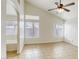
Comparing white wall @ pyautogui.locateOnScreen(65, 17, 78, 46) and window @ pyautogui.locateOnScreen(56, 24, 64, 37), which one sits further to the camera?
window @ pyautogui.locateOnScreen(56, 24, 64, 37)

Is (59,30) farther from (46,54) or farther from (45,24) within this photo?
(46,54)

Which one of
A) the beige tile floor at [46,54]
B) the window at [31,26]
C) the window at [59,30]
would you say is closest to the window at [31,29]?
the window at [31,26]

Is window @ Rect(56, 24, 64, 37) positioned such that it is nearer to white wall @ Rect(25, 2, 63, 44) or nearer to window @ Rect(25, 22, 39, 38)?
white wall @ Rect(25, 2, 63, 44)

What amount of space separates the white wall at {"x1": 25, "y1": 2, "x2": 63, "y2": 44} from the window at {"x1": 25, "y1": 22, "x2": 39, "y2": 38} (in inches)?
13.8

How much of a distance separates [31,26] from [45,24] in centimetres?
127

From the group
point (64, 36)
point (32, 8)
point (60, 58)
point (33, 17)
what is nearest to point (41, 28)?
point (33, 17)

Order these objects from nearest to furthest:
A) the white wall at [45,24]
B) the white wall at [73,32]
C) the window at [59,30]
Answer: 1. the white wall at [73,32]
2. the white wall at [45,24]
3. the window at [59,30]

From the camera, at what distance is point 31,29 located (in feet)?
29.5

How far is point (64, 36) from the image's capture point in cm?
1008

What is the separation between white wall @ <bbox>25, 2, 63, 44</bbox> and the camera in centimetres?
870

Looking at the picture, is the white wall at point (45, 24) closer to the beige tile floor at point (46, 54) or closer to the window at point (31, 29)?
the window at point (31, 29)

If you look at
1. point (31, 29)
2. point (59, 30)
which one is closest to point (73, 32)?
point (59, 30)

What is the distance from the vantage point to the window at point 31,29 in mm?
8781

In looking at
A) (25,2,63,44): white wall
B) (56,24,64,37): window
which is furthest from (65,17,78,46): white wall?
(25,2,63,44): white wall
